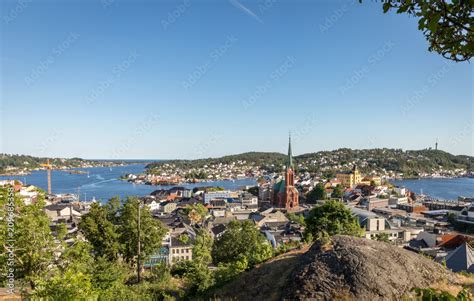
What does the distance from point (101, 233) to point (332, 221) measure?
10945 mm

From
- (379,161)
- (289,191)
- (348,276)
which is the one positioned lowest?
(289,191)

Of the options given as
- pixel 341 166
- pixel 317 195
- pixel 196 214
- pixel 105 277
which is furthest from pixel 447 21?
pixel 341 166

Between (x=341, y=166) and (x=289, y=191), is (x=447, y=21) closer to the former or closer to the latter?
(x=289, y=191)

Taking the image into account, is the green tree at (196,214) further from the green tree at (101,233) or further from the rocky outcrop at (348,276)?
the rocky outcrop at (348,276)

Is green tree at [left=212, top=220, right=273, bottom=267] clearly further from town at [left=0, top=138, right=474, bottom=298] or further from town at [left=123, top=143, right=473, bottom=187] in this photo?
town at [left=123, top=143, right=473, bottom=187]

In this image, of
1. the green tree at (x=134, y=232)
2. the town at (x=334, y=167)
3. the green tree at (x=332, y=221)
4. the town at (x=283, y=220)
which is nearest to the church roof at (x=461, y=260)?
the town at (x=283, y=220)

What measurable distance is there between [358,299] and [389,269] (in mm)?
1213

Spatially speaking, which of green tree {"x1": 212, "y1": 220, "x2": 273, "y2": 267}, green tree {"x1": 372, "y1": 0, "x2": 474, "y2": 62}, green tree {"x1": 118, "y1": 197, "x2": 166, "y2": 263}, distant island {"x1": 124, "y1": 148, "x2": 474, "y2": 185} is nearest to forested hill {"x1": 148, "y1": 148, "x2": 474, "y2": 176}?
distant island {"x1": 124, "y1": 148, "x2": 474, "y2": 185}

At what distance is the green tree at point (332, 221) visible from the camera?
1571 centimetres

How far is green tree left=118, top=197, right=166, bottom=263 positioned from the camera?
13656 mm

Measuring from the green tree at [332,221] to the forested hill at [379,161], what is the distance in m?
110

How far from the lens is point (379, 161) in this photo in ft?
450

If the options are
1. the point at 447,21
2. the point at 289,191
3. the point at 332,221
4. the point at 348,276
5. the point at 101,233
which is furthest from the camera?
the point at 289,191

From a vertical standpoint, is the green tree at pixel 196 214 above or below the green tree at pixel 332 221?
below
